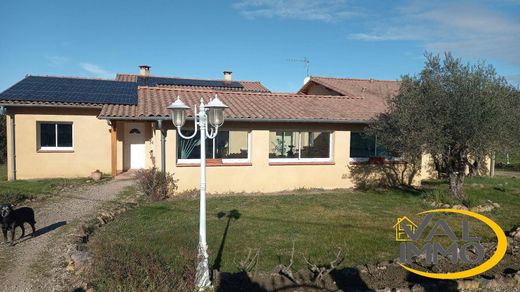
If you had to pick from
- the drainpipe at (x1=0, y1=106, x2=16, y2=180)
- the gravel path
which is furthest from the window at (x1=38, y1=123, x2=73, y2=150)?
the gravel path

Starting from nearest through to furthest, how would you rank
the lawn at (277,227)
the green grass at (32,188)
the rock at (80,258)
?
the rock at (80,258)
the lawn at (277,227)
the green grass at (32,188)

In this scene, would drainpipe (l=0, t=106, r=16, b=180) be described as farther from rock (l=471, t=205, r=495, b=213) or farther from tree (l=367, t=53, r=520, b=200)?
rock (l=471, t=205, r=495, b=213)

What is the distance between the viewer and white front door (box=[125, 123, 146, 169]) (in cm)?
1707

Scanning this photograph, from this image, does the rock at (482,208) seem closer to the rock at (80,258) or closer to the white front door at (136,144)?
the rock at (80,258)

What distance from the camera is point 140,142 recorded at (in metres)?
17.2

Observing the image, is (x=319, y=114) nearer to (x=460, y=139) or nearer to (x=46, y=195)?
(x=460, y=139)

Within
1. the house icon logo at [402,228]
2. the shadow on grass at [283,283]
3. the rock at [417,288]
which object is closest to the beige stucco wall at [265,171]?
the house icon logo at [402,228]

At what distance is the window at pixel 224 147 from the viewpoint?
13.0 metres

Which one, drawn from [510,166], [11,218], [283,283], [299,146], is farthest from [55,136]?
[510,166]

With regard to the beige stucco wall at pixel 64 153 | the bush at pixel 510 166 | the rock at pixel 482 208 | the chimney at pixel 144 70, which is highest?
the chimney at pixel 144 70

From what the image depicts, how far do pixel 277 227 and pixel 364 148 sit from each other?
7525 millimetres

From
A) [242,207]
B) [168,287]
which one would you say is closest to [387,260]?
[168,287]

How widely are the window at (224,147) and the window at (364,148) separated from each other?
14.4 ft

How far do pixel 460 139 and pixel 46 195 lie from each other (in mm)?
12626
